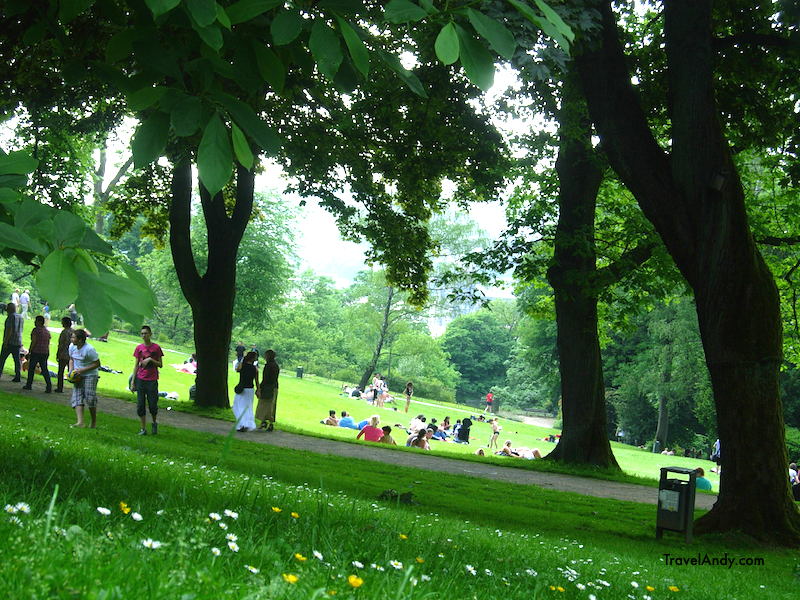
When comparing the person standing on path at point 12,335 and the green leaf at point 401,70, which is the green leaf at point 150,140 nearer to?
the green leaf at point 401,70

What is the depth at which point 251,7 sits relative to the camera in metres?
2.36

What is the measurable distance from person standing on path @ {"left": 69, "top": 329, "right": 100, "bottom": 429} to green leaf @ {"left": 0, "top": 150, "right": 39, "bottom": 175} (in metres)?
12.1

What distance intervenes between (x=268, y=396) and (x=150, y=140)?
63.0 ft

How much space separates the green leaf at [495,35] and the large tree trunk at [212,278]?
20.9 metres

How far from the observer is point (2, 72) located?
1048cm

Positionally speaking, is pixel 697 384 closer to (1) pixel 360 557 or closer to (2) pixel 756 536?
(2) pixel 756 536

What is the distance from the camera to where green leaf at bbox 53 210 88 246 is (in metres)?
2.29

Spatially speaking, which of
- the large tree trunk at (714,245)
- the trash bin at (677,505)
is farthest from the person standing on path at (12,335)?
the trash bin at (677,505)

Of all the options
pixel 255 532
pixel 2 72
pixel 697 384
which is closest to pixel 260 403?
pixel 2 72

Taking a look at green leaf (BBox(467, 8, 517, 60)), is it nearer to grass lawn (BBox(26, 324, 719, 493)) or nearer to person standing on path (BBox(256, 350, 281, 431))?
grass lawn (BBox(26, 324, 719, 493))

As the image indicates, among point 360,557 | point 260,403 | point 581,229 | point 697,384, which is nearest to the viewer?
point 360,557

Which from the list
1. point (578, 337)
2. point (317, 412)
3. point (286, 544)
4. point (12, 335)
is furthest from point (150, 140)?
point (317, 412)

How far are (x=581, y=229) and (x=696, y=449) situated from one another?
4669 centimetres

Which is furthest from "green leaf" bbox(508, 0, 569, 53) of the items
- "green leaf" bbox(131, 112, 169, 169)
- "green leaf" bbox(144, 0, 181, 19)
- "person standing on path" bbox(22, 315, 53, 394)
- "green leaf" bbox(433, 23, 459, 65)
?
"person standing on path" bbox(22, 315, 53, 394)
